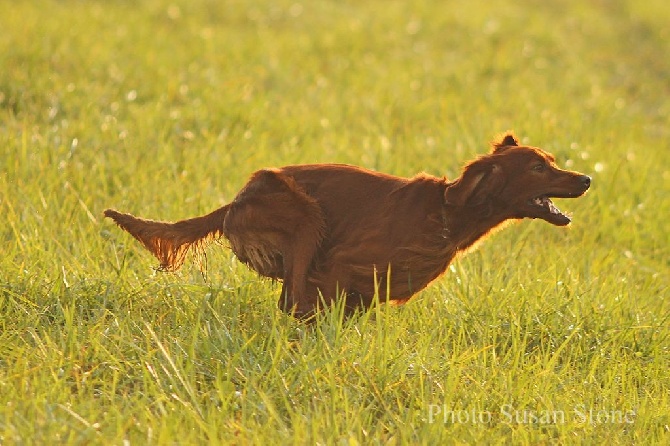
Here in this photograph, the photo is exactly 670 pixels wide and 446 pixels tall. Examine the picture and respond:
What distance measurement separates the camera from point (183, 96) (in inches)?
309

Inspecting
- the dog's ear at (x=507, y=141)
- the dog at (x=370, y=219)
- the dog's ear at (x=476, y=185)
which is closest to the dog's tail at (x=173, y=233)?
the dog at (x=370, y=219)

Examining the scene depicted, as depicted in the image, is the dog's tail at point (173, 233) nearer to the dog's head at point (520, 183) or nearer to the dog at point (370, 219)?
the dog at point (370, 219)

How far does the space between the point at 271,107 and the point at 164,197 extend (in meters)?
2.90

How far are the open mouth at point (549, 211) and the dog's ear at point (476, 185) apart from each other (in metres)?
0.16

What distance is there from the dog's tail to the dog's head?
95cm

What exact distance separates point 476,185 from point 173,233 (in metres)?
1.20

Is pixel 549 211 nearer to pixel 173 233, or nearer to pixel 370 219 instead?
pixel 370 219

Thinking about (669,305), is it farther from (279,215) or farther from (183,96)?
(183,96)

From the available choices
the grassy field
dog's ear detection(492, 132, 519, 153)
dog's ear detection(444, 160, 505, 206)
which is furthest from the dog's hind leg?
dog's ear detection(492, 132, 519, 153)

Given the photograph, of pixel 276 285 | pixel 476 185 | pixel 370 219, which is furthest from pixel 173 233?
pixel 476 185

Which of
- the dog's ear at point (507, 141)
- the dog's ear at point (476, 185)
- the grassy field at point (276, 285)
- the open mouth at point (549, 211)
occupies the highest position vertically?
the dog's ear at point (507, 141)

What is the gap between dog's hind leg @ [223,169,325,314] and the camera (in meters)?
3.75

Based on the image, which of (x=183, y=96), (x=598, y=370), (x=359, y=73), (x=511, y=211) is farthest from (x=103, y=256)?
(x=359, y=73)

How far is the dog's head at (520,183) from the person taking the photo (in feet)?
12.4
